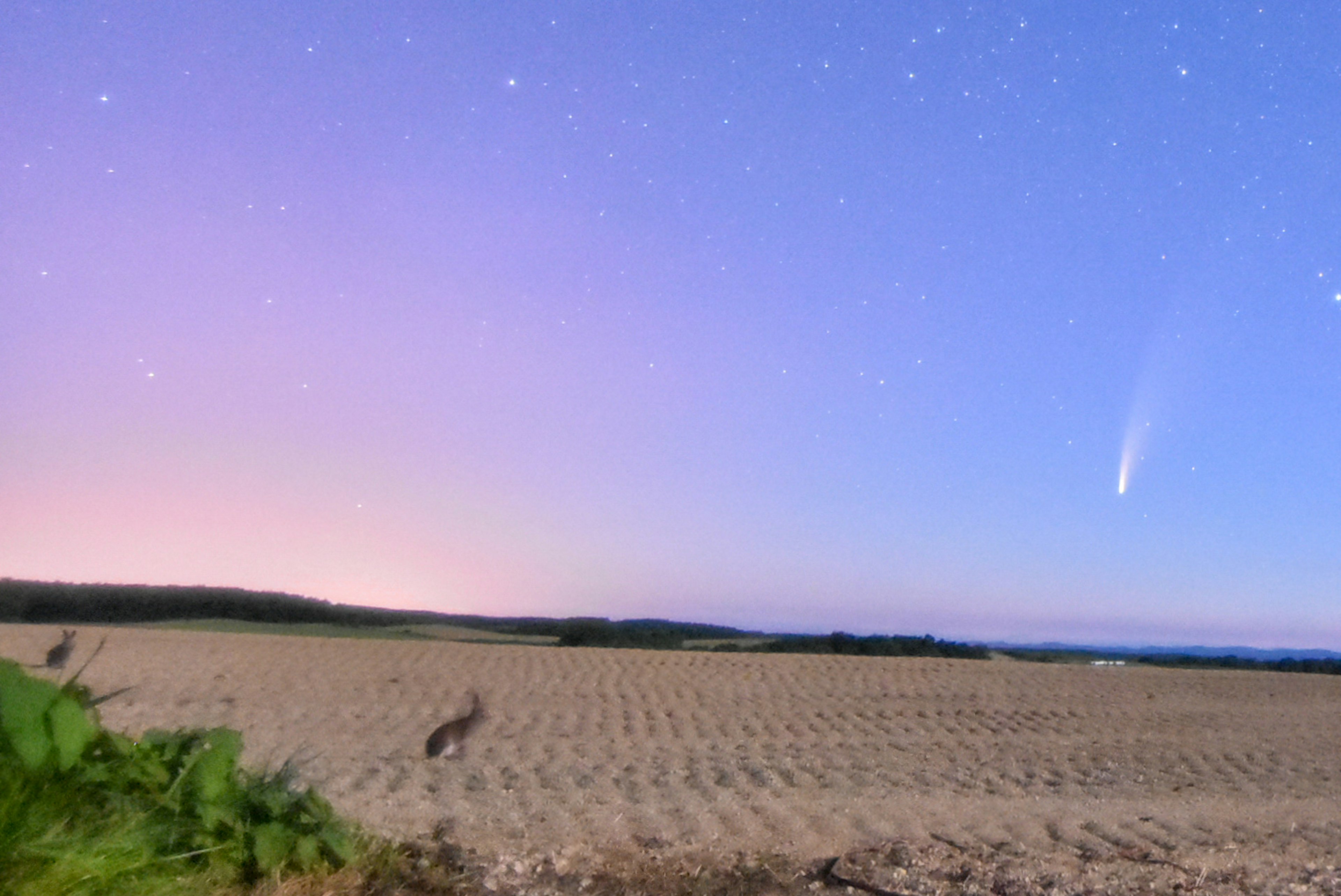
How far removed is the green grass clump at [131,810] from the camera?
3289 millimetres

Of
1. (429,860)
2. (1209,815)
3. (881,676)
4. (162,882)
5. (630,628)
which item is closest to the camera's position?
(162,882)

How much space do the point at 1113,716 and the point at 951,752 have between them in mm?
3889

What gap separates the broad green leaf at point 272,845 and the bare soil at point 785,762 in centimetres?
92

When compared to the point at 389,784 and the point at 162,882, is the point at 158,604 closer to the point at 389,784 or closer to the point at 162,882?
the point at 389,784

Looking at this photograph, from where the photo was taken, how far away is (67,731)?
3510 mm

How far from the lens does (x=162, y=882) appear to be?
11.5 ft

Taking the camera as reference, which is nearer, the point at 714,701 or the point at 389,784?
the point at 389,784

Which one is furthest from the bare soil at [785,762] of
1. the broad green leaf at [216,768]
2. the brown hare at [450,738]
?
the broad green leaf at [216,768]

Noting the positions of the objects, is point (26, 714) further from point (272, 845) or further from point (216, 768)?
point (272, 845)

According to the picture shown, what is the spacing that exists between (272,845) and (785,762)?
6.25 meters

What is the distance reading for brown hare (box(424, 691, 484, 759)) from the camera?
31.1 ft

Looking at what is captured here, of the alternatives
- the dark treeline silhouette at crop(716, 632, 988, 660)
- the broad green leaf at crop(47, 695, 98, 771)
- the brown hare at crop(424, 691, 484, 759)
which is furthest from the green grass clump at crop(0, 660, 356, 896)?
the dark treeline silhouette at crop(716, 632, 988, 660)

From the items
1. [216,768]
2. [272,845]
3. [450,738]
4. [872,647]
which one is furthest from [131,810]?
[872,647]

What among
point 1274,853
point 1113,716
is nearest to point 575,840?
point 1274,853
